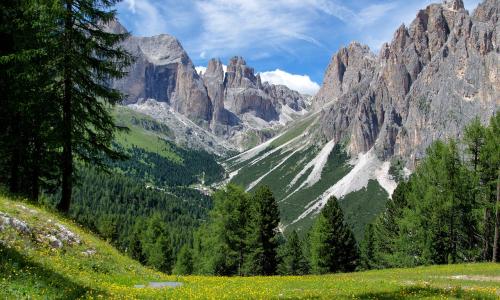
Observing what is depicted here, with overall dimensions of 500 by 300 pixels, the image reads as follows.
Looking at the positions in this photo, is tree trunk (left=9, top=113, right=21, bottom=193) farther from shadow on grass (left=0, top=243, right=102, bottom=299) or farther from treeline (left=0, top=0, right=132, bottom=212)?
shadow on grass (left=0, top=243, right=102, bottom=299)

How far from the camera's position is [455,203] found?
47.2 meters

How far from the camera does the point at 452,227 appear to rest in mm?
48844

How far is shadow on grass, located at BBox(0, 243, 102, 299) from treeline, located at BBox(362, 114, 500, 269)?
38859 mm

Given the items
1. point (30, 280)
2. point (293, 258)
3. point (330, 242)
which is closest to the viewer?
point (30, 280)

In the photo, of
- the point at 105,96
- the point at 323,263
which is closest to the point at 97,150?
the point at 105,96

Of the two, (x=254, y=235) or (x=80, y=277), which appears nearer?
(x=80, y=277)

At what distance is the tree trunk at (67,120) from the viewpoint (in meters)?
27.6

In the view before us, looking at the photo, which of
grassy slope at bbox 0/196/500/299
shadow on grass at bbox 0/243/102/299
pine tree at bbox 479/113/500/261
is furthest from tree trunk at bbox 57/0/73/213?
pine tree at bbox 479/113/500/261

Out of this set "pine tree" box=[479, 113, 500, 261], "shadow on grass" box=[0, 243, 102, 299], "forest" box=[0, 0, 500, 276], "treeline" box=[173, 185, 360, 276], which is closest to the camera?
"shadow on grass" box=[0, 243, 102, 299]

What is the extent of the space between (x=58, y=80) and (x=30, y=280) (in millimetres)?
18864

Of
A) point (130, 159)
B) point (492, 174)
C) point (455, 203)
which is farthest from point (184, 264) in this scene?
point (130, 159)

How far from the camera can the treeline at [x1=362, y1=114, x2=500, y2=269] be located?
44.6 metres

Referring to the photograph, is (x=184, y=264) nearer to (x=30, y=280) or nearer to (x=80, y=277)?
(x=80, y=277)

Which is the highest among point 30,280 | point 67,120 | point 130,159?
point 67,120
